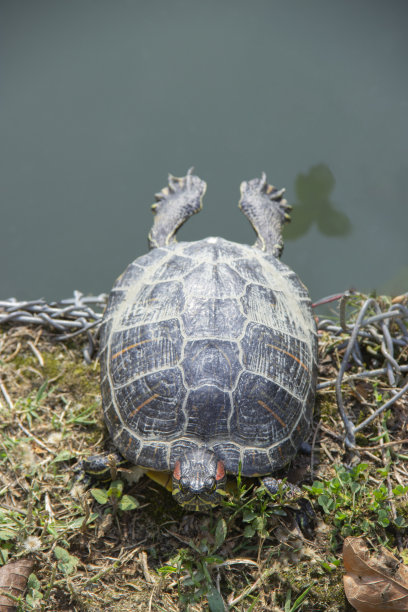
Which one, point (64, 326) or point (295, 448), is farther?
point (64, 326)

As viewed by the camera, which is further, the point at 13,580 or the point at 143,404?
the point at 143,404

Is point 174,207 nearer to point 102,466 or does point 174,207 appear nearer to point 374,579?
point 102,466

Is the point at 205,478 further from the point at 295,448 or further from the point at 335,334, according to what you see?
the point at 335,334

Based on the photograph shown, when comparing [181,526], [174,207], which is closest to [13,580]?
[181,526]

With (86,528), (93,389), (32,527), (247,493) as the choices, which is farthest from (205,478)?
(93,389)

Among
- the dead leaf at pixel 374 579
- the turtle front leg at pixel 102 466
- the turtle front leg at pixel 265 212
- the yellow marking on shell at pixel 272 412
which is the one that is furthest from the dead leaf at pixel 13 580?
the turtle front leg at pixel 265 212
